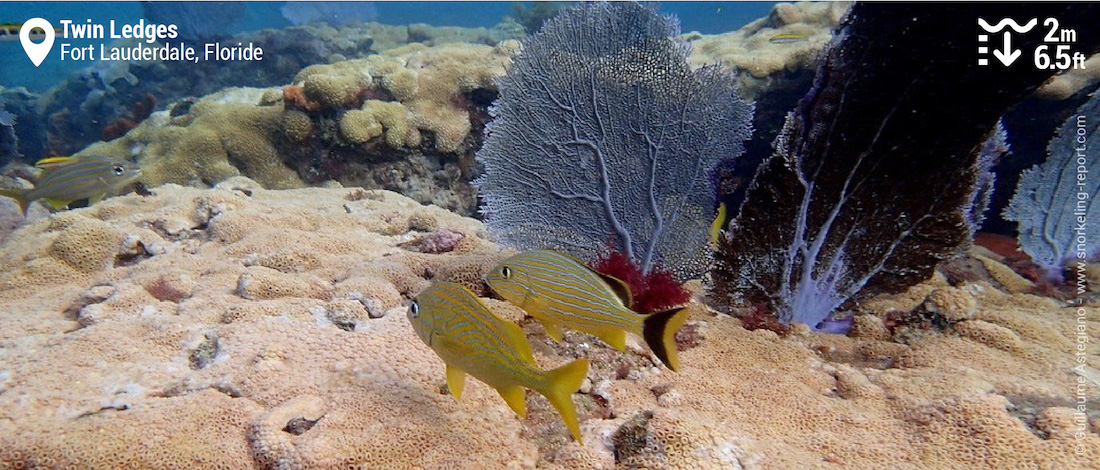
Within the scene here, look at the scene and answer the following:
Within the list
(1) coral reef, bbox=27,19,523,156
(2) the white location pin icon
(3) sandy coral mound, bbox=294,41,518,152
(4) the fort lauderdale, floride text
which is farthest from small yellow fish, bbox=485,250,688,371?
(4) the fort lauderdale, floride text

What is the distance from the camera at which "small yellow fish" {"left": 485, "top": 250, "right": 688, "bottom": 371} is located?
195 centimetres

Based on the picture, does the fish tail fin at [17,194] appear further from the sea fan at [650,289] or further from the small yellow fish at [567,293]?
the sea fan at [650,289]

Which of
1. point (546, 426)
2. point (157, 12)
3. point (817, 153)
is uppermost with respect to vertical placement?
point (157, 12)

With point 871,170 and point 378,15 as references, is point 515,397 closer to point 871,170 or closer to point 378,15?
point 871,170

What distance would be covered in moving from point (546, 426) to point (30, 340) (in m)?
2.60

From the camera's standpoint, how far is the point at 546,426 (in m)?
2.14

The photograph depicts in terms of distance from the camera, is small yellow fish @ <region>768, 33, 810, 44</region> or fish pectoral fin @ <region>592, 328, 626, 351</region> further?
small yellow fish @ <region>768, 33, 810, 44</region>

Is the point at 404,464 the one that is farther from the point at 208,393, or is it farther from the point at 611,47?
the point at 611,47

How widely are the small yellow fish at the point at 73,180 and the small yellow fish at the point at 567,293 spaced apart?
4494 millimetres

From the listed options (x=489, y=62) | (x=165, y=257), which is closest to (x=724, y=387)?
(x=165, y=257)

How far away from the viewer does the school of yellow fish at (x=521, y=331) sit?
156 cm

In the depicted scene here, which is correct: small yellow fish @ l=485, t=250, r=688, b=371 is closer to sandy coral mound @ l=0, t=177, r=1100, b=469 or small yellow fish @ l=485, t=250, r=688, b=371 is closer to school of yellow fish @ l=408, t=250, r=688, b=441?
school of yellow fish @ l=408, t=250, r=688, b=441

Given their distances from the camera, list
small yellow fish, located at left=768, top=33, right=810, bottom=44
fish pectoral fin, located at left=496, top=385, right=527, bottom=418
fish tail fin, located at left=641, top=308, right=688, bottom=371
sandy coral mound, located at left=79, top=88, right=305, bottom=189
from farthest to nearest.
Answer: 1. small yellow fish, located at left=768, top=33, right=810, bottom=44
2. sandy coral mound, located at left=79, top=88, right=305, bottom=189
3. fish tail fin, located at left=641, top=308, right=688, bottom=371
4. fish pectoral fin, located at left=496, top=385, right=527, bottom=418

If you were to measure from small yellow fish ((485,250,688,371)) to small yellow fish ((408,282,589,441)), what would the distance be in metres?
0.34
